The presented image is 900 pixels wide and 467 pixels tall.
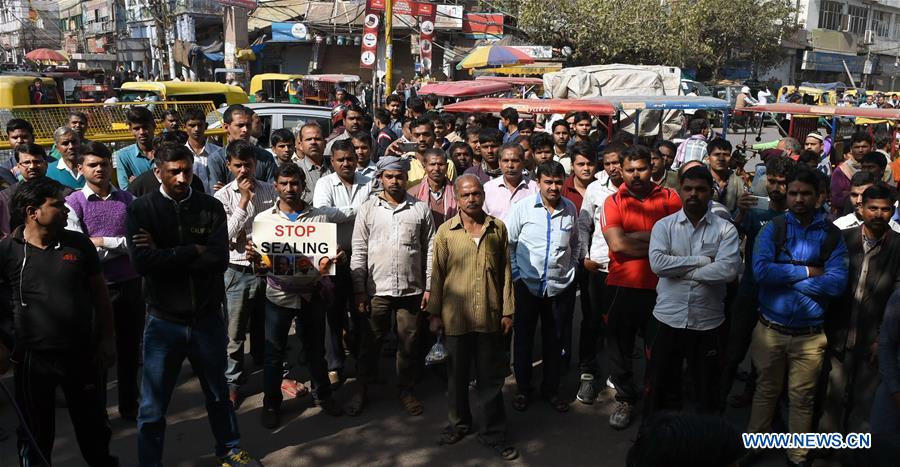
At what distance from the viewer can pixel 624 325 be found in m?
4.80

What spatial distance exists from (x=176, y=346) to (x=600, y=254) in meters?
2.93

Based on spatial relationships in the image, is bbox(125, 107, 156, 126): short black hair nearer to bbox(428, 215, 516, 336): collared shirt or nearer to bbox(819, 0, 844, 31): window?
bbox(428, 215, 516, 336): collared shirt

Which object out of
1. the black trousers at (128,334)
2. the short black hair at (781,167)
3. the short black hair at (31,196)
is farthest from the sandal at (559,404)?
the short black hair at (31,196)

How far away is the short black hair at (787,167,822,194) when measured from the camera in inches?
156

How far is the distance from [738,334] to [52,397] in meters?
4.23

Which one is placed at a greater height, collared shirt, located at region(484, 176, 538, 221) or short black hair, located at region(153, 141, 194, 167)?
short black hair, located at region(153, 141, 194, 167)

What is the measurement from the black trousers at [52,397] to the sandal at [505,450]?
7.51 feet

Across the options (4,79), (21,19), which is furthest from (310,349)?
(21,19)

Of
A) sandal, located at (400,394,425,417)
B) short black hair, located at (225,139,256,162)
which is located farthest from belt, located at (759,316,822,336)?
short black hair, located at (225,139,256,162)

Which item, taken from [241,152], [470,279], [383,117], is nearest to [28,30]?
[383,117]

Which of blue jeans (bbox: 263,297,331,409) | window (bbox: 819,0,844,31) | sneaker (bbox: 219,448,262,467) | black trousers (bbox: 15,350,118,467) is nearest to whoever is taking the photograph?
black trousers (bbox: 15,350,118,467)

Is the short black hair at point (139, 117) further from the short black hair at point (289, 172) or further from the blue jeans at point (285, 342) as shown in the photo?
the blue jeans at point (285, 342)

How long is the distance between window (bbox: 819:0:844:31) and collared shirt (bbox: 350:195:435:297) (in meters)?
53.7

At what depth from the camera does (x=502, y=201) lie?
5625mm
